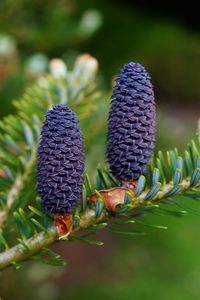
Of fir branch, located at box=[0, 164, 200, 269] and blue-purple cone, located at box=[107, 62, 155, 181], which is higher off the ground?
blue-purple cone, located at box=[107, 62, 155, 181]

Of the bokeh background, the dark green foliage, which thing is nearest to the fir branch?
the dark green foliage

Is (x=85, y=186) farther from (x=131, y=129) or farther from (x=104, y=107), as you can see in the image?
(x=104, y=107)

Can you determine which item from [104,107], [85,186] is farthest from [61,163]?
[104,107]

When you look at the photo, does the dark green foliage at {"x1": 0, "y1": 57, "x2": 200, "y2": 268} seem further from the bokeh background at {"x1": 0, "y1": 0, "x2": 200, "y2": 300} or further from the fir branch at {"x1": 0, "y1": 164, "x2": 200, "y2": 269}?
the bokeh background at {"x1": 0, "y1": 0, "x2": 200, "y2": 300}

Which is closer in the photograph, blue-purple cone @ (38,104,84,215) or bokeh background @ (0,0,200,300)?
blue-purple cone @ (38,104,84,215)

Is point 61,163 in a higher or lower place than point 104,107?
lower

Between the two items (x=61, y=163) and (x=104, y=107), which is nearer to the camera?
(x=61, y=163)

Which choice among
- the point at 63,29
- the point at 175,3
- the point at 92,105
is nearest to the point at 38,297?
the point at 63,29
